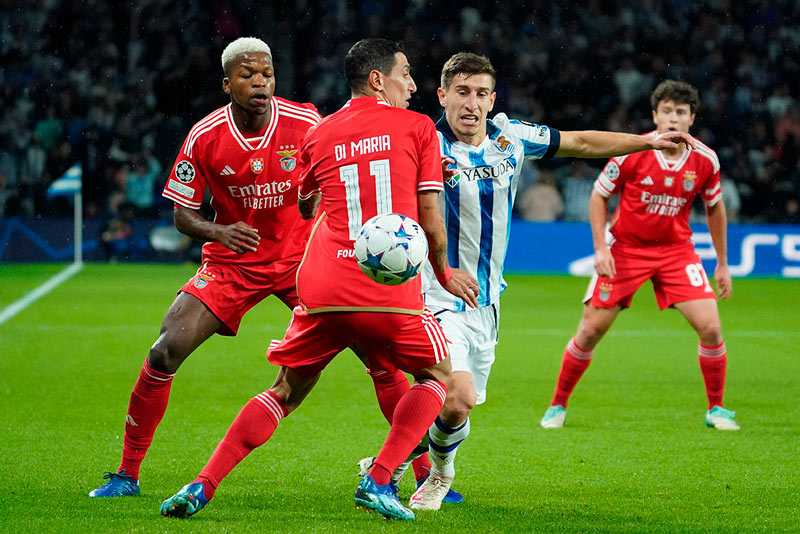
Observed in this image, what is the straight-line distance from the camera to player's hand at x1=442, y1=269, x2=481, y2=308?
4305 mm

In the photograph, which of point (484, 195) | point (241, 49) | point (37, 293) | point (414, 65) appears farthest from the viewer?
point (414, 65)

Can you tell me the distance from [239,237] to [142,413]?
94 centimetres

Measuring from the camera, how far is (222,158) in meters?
4.99

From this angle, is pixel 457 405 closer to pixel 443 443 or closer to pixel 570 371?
pixel 443 443

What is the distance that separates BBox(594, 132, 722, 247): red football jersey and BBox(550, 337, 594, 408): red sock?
80 cm

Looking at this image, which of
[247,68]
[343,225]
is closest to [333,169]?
[343,225]

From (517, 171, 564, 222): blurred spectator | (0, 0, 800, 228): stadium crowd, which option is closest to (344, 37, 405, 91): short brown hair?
(517, 171, 564, 222): blurred spectator

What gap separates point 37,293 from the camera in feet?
44.9

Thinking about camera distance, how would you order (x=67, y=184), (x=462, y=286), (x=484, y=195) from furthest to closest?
(x=67, y=184)
(x=484, y=195)
(x=462, y=286)

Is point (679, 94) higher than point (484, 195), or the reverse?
point (679, 94)

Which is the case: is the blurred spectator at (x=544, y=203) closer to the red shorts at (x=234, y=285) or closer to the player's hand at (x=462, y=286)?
the red shorts at (x=234, y=285)

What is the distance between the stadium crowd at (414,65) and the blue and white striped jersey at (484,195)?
502 inches

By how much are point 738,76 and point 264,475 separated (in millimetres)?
17086

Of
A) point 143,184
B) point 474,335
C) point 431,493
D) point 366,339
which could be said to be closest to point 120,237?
point 143,184
